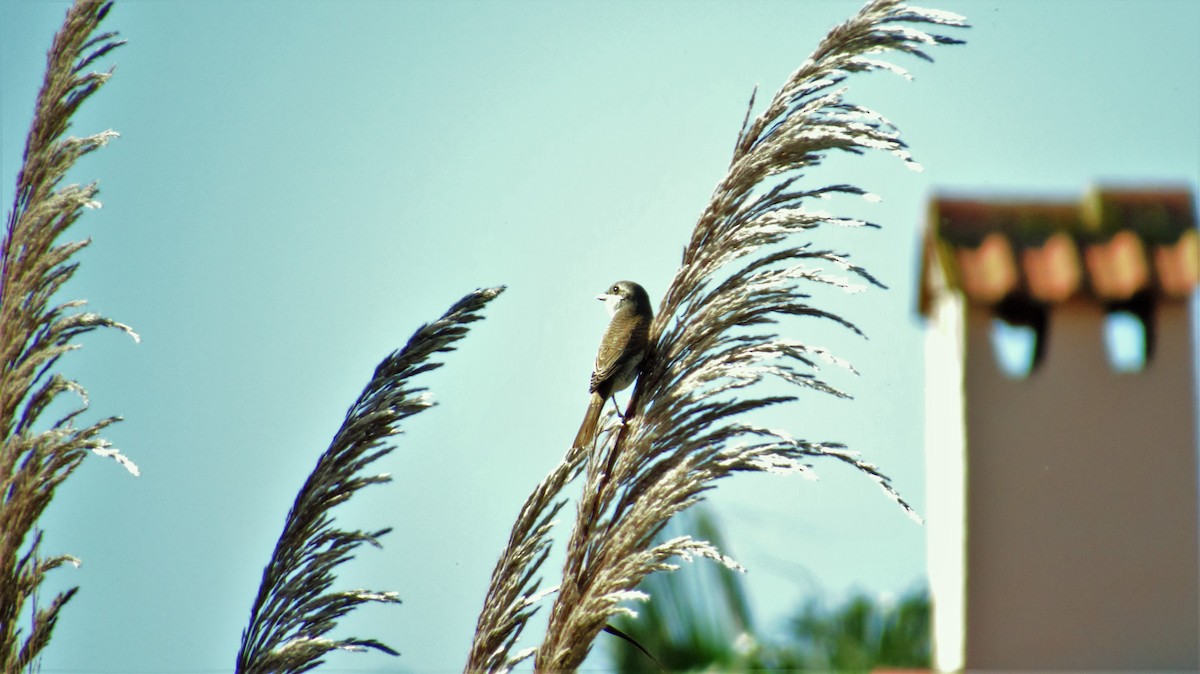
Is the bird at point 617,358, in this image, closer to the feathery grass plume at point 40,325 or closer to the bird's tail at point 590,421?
the bird's tail at point 590,421

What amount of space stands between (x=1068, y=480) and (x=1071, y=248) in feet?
1.53

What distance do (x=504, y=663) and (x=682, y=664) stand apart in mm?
2987

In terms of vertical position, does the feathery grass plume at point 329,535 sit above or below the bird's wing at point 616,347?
below

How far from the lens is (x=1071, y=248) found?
185cm

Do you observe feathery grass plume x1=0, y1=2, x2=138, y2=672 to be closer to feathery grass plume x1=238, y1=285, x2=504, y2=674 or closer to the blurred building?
feathery grass plume x1=238, y1=285, x2=504, y2=674

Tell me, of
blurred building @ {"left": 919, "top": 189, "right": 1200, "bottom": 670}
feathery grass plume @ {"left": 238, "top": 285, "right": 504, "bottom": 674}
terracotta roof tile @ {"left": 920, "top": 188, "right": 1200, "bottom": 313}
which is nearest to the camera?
blurred building @ {"left": 919, "top": 189, "right": 1200, "bottom": 670}

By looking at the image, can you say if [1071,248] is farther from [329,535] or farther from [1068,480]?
[329,535]

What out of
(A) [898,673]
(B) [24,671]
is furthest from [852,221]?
(B) [24,671]

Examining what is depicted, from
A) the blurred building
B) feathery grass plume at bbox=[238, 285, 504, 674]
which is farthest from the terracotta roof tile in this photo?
feathery grass plume at bbox=[238, 285, 504, 674]

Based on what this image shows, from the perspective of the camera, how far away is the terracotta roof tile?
68.8 inches

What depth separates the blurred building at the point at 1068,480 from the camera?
146 cm

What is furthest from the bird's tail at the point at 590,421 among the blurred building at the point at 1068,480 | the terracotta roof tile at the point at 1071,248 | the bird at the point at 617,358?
the blurred building at the point at 1068,480

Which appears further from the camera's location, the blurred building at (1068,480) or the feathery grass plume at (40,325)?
the feathery grass plume at (40,325)

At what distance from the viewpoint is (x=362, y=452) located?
2885mm
